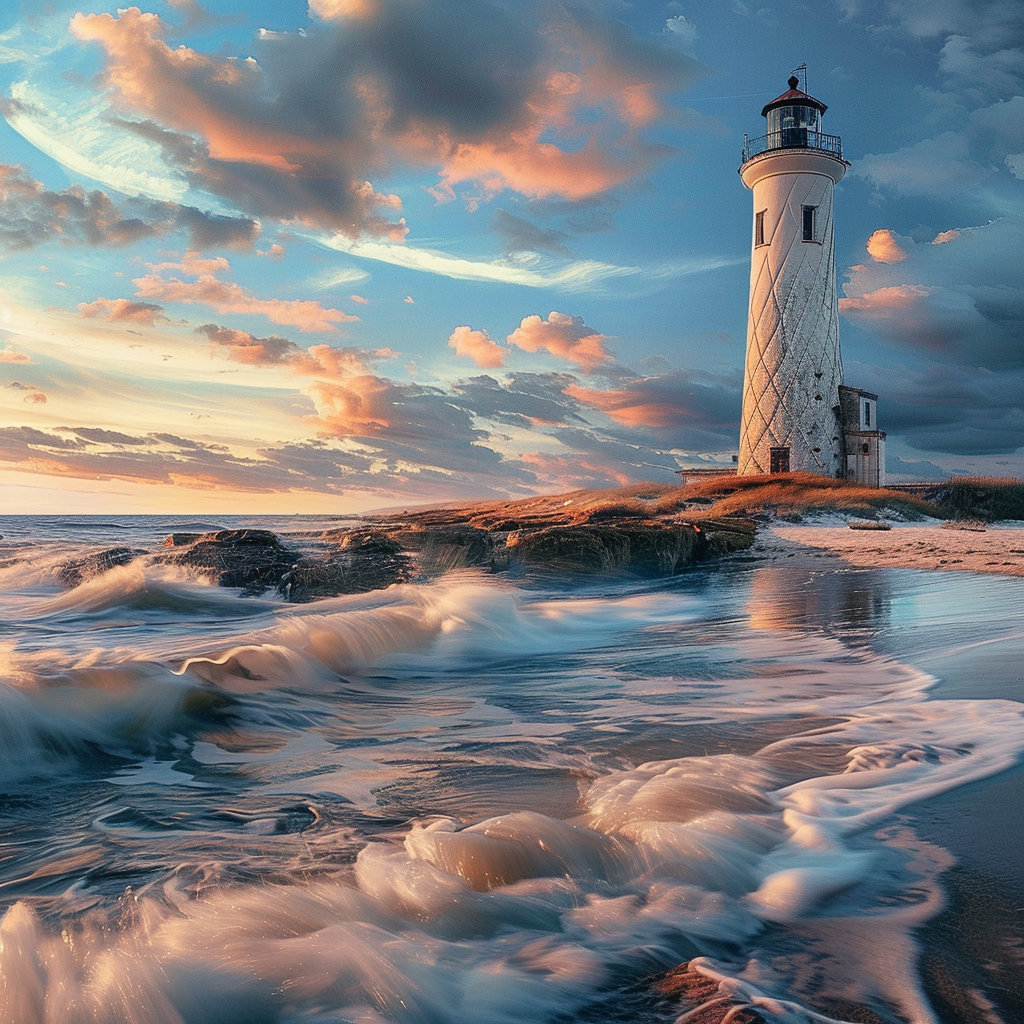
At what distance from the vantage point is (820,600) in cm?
962

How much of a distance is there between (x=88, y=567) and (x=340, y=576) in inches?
221

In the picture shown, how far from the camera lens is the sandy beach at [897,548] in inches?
477

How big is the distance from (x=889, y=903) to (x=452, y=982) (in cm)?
135

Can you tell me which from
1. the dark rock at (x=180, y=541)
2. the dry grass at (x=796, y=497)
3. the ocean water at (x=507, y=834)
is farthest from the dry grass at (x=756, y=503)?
the ocean water at (x=507, y=834)

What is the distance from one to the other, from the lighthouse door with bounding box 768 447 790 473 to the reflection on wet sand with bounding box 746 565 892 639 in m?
14.9

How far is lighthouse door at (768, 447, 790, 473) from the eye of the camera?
27.2m

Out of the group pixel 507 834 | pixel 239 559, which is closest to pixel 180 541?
pixel 239 559

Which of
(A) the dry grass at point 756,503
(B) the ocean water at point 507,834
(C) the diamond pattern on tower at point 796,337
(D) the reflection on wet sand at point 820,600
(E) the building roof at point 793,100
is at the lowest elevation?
(B) the ocean water at point 507,834

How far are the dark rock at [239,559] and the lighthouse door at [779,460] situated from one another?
1851 cm

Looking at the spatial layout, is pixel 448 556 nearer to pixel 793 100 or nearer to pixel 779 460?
pixel 779 460

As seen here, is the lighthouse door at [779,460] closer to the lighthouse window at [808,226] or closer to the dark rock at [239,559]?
the lighthouse window at [808,226]

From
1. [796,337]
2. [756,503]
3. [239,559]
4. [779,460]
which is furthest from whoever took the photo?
[779,460]

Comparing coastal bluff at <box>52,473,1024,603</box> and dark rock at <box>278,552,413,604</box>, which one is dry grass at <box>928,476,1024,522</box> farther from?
dark rock at <box>278,552,413,604</box>

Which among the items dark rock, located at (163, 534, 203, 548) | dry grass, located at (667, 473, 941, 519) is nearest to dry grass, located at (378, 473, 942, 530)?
dry grass, located at (667, 473, 941, 519)
